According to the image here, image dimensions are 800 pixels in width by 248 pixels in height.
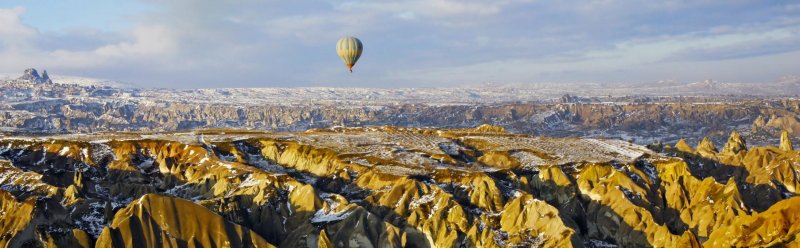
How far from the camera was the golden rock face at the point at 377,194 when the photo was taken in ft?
248

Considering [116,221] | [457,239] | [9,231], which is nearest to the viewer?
[116,221]

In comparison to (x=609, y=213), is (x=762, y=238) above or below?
above

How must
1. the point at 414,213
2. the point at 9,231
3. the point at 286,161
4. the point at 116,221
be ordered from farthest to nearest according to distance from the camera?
the point at 286,161, the point at 414,213, the point at 9,231, the point at 116,221

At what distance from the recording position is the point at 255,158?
13138cm

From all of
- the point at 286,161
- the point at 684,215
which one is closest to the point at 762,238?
the point at 684,215

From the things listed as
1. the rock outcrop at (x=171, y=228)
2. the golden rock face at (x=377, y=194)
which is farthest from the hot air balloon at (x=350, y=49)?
the rock outcrop at (x=171, y=228)

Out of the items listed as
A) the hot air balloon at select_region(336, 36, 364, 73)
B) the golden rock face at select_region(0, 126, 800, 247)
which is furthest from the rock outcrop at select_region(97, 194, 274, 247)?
the hot air balloon at select_region(336, 36, 364, 73)

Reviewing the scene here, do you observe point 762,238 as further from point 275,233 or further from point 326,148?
point 326,148

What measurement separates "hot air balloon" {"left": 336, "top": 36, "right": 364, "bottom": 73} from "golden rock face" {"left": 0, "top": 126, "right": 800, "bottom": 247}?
17.2 m

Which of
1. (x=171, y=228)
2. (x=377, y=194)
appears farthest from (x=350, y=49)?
(x=171, y=228)

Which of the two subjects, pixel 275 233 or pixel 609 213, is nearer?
pixel 275 233

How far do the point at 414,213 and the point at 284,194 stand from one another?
1938 cm

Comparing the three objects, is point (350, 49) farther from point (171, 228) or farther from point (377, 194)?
point (171, 228)

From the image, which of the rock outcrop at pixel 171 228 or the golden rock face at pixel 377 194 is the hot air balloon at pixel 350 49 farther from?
the rock outcrop at pixel 171 228
